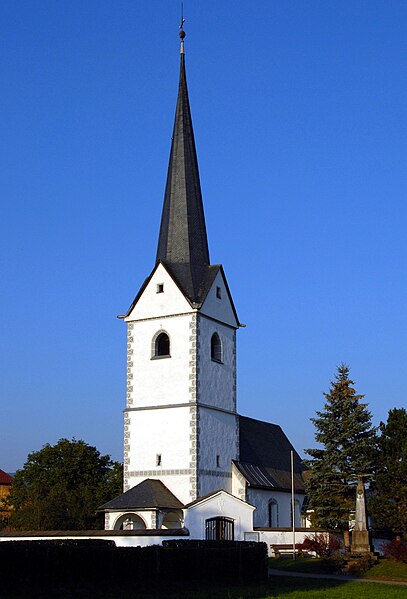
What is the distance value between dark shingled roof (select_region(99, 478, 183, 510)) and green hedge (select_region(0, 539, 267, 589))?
30.2ft

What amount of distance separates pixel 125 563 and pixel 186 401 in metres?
17.6

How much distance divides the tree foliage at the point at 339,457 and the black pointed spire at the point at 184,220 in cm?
906

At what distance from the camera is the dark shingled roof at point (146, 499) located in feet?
118

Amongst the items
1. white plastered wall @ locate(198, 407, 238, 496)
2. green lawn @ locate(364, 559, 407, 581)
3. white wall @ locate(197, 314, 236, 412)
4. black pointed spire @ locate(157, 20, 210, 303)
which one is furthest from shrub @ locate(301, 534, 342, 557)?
black pointed spire @ locate(157, 20, 210, 303)

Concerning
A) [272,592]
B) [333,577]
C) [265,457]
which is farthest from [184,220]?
[272,592]

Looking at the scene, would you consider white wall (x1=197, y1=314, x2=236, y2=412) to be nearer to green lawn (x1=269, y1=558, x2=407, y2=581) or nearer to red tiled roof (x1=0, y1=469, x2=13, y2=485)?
green lawn (x1=269, y1=558, x2=407, y2=581)

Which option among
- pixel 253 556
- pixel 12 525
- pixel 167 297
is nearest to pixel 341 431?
pixel 167 297

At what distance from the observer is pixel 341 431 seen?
41.3 meters

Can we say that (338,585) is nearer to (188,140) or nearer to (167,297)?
(167,297)

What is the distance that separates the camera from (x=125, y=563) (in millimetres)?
21656

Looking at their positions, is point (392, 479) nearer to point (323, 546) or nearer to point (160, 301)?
point (323, 546)

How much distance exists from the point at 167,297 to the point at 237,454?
8.94m

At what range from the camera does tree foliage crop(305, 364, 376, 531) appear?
40.2 m

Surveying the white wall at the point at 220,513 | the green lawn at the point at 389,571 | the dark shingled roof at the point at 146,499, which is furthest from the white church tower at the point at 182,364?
the green lawn at the point at 389,571
